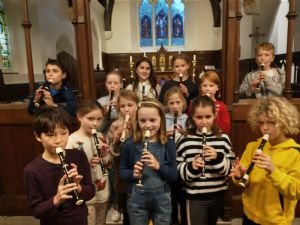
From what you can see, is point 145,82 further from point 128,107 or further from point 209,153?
point 209,153

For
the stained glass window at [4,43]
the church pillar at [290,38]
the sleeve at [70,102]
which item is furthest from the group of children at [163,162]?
the stained glass window at [4,43]

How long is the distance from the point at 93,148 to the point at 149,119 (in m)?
0.52

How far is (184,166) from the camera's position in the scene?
1875 mm

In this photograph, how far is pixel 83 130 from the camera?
203 centimetres

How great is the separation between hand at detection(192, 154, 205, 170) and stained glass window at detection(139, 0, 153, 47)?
402 inches

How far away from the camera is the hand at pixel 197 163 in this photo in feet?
5.66

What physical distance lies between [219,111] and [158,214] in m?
0.94

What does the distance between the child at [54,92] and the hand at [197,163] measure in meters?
1.16

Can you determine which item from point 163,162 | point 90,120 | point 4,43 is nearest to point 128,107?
point 90,120

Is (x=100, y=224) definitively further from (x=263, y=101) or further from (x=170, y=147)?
(x=263, y=101)

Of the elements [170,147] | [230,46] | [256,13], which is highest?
[256,13]

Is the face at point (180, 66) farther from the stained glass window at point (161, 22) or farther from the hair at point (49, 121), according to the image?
the stained glass window at point (161, 22)

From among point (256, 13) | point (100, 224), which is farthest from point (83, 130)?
point (256, 13)

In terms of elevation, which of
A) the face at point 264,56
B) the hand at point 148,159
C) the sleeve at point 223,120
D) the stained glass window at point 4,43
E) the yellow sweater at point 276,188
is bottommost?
the yellow sweater at point 276,188
